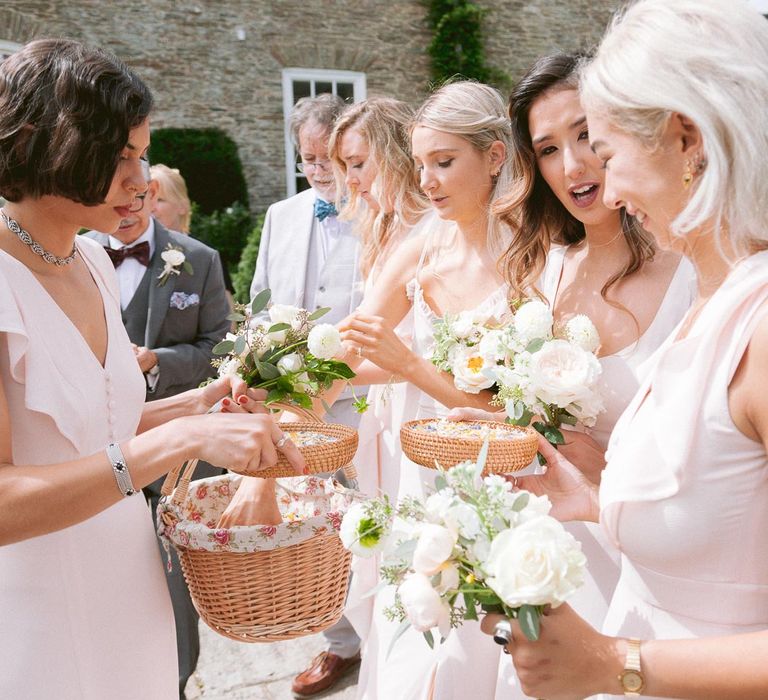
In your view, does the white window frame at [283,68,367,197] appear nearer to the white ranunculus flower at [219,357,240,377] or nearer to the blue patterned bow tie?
the blue patterned bow tie

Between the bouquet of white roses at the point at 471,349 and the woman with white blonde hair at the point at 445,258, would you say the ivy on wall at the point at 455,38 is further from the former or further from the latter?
the bouquet of white roses at the point at 471,349

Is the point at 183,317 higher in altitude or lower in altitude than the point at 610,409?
lower

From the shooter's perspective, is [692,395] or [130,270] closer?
[692,395]

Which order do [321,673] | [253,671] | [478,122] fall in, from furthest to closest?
1. [253,671]
2. [321,673]
3. [478,122]

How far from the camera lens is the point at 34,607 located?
1.61 meters

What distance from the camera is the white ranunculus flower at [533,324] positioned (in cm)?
218

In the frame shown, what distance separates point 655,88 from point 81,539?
1568mm

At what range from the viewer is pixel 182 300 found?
12.6 ft

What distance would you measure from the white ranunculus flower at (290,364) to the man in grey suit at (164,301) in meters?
1.76

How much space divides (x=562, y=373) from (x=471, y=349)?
46 cm

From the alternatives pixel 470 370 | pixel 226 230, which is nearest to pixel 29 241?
pixel 470 370

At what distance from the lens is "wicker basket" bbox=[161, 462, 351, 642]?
5.95 feet

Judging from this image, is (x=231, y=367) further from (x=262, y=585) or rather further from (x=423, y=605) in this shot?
(x=423, y=605)

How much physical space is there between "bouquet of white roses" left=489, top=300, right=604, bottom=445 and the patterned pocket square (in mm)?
2147
